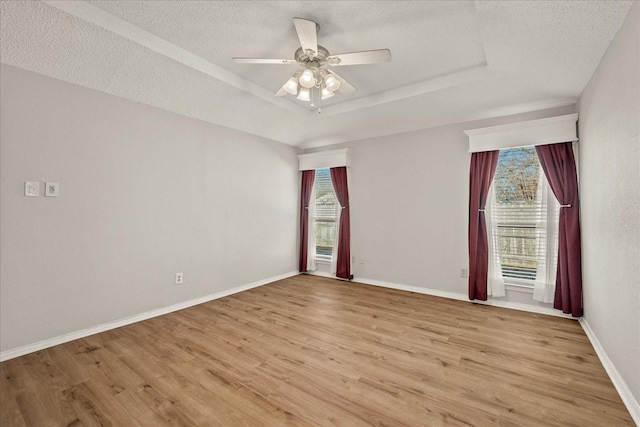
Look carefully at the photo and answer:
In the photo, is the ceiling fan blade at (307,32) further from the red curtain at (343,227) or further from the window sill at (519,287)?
the window sill at (519,287)

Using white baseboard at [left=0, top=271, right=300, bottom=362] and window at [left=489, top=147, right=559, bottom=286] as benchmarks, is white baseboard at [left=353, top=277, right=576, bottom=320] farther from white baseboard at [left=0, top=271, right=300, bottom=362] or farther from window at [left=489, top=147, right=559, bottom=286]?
white baseboard at [left=0, top=271, right=300, bottom=362]

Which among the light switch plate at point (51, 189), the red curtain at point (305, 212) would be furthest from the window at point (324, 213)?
the light switch plate at point (51, 189)

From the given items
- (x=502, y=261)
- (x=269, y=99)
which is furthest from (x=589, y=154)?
(x=269, y=99)

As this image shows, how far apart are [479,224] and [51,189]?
15.6 ft

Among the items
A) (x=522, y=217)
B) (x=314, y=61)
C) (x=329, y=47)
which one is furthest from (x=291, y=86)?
(x=522, y=217)

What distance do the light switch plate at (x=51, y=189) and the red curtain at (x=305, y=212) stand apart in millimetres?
3561

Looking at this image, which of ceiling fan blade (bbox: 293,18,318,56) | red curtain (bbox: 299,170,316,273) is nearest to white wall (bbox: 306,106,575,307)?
red curtain (bbox: 299,170,316,273)

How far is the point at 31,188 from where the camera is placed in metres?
2.42

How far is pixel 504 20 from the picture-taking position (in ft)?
6.40

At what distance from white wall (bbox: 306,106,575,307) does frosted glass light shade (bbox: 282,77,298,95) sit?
94.4 inches

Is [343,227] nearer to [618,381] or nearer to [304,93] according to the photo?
[304,93]

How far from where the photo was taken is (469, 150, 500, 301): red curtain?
3586 mm

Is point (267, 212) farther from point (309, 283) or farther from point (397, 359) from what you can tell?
point (397, 359)

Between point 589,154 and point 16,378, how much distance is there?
520 cm
